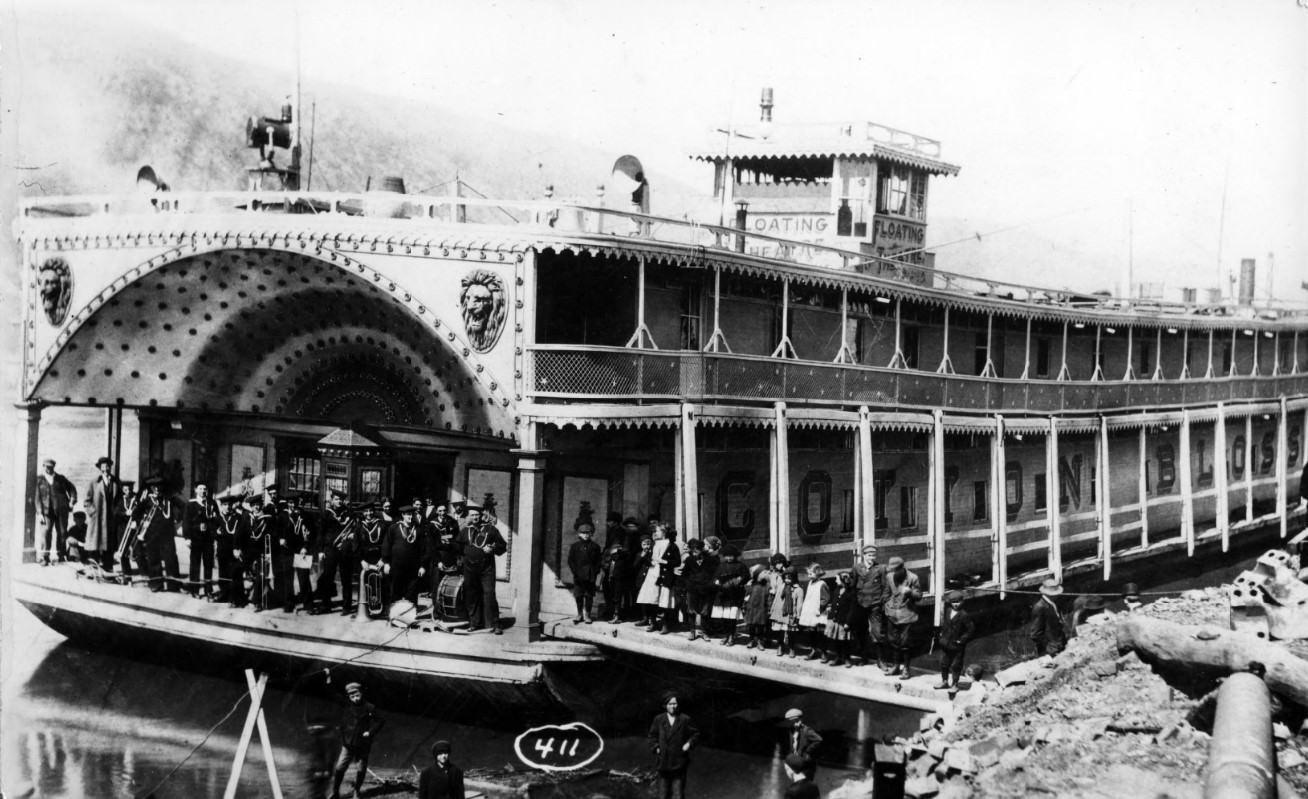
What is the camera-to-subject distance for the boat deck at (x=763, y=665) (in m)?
13.9

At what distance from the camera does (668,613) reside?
16.6 meters

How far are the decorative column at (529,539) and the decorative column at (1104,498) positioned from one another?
49.1 ft

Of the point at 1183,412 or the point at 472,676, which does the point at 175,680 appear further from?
the point at 1183,412

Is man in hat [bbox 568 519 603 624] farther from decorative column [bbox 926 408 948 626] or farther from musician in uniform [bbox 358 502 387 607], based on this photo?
decorative column [bbox 926 408 948 626]

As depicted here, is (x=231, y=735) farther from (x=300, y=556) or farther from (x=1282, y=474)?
(x=1282, y=474)

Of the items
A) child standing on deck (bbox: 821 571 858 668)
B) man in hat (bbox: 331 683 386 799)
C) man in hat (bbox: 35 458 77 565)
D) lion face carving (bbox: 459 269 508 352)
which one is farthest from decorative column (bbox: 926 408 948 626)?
man in hat (bbox: 35 458 77 565)

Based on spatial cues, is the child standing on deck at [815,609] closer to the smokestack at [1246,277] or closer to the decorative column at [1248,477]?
the decorative column at [1248,477]

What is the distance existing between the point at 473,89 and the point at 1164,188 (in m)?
12.1

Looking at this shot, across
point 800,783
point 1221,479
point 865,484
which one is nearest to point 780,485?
point 865,484

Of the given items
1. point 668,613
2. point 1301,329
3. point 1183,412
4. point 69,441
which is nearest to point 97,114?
point 69,441

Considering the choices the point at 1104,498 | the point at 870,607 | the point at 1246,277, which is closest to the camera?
the point at 870,607

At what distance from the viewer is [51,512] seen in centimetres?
1922

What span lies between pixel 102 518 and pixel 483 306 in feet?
27.2

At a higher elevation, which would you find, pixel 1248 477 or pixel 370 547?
pixel 1248 477
